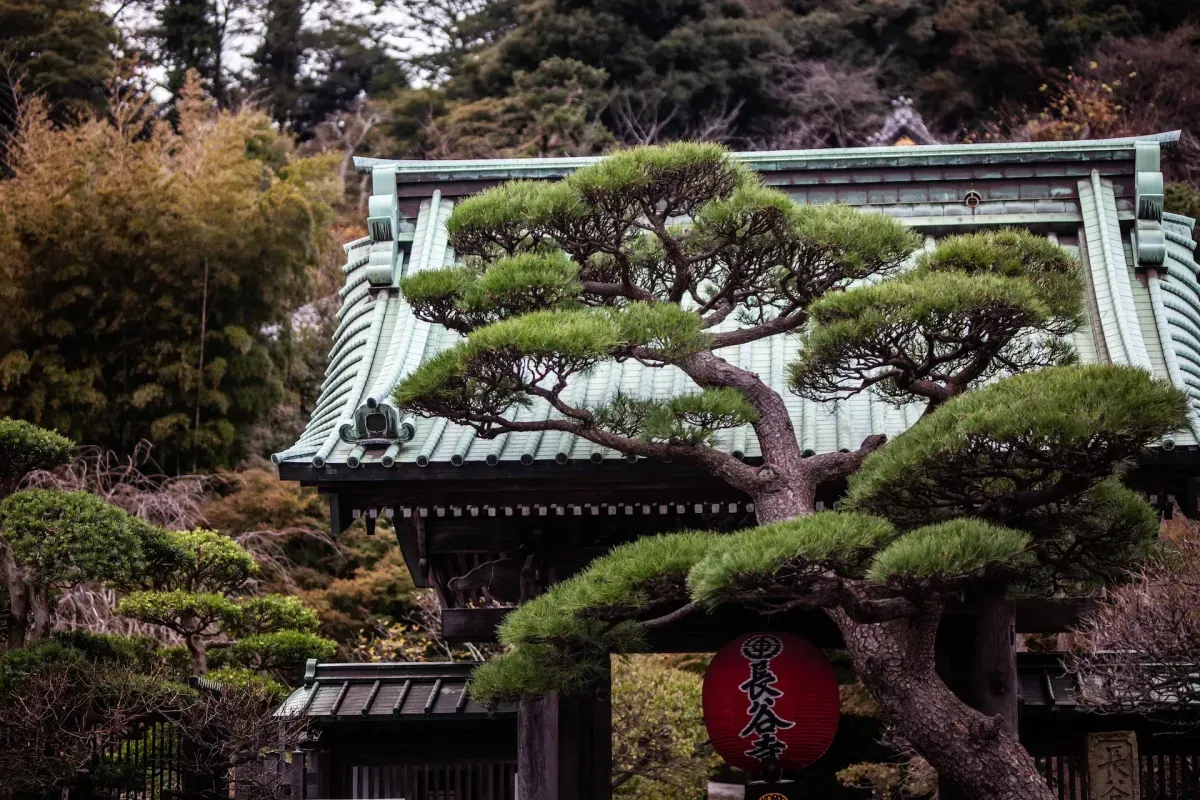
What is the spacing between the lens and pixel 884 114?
24.3 m

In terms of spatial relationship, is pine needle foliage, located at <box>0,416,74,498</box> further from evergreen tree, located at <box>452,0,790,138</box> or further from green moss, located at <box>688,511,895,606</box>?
evergreen tree, located at <box>452,0,790,138</box>

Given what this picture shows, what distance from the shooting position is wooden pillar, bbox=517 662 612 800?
22.8ft

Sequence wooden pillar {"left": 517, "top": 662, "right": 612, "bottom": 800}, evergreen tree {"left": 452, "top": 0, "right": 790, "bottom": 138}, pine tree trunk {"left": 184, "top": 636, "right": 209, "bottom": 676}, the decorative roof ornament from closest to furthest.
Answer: wooden pillar {"left": 517, "top": 662, "right": 612, "bottom": 800}, pine tree trunk {"left": 184, "top": 636, "right": 209, "bottom": 676}, the decorative roof ornament, evergreen tree {"left": 452, "top": 0, "right": 790, "bottom": 138}

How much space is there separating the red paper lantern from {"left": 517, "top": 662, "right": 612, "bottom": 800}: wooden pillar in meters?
1.01

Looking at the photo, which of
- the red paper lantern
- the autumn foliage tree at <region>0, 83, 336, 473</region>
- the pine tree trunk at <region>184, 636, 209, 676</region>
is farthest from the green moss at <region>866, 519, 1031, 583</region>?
the autumn foliage tree at <region>0, 83, 336, 473</region>

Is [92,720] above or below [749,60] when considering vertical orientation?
below

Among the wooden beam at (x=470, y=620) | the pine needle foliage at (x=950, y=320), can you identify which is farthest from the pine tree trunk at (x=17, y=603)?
the pine needle foliage at (x=950, y=320)

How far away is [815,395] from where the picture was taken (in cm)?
643

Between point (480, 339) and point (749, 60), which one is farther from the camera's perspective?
point (749, 60)

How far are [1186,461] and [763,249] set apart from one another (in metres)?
2.19

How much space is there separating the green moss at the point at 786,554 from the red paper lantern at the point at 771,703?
1.31 metres

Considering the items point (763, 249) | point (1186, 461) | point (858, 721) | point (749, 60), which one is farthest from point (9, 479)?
point (749, 60)

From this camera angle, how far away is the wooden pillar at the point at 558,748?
6938mm

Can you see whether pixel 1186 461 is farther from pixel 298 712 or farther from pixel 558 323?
pixel 298 712
